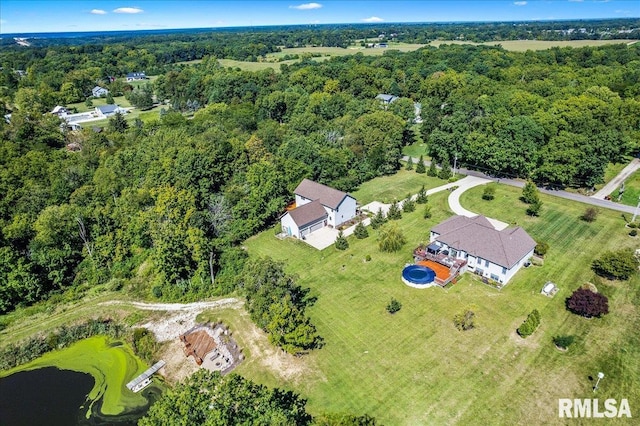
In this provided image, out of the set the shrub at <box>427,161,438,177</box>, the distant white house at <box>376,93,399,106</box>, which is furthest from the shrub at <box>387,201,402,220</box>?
the distant white house at <box>376,93,399,106</box>

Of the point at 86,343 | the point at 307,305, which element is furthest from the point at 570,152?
the point at 86,343

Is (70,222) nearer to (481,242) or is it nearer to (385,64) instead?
(481,242)

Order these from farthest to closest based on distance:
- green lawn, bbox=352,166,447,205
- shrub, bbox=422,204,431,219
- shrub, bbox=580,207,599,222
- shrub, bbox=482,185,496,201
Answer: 1. green lawn, bbox=352,166,447,205
2. shrub, bbox=482,185,496,201
3. shrub, bbox=422,204,431,219
4. shrub, bbox=580,207,599,222

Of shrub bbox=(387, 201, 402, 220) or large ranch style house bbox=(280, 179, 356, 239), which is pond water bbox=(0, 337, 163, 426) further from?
shrub bbox=(387, 201, 402, 220)

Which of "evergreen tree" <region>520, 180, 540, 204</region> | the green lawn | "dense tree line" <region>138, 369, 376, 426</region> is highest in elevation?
"dense tree line" <region>138, 369, 376, 426</region>

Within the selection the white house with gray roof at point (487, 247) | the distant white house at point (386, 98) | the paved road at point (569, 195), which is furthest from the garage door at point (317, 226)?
the distant white house at point (386, 98)

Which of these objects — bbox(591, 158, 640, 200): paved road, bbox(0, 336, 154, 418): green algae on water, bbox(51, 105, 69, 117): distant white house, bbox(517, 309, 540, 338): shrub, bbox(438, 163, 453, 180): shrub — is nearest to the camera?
bbox(0, 336, 154, 418): green algae on water
